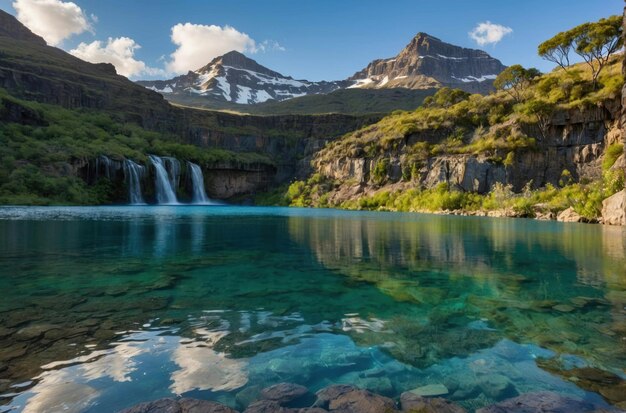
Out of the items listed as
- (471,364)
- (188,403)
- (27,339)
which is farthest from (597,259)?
(27,339)

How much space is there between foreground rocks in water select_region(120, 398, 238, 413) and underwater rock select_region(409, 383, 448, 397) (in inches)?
88.2

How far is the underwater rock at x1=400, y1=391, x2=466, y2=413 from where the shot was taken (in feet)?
14.0

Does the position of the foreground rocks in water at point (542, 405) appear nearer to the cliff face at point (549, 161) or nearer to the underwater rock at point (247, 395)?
the underwater rock at point (247, 395)

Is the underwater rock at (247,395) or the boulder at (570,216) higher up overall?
the boulder at (570,216)

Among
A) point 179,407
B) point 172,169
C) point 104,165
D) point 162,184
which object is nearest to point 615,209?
point 179,407

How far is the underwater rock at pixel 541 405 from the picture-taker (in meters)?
4.27

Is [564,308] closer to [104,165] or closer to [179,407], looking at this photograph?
[179,407]

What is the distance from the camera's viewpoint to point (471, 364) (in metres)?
5.64

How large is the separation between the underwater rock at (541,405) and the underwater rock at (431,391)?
1.81 feet

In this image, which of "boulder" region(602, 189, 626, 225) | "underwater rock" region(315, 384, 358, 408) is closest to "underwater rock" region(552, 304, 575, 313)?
"underwater rock" region(315, 384, 358, 408)

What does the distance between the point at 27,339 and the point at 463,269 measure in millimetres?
12307

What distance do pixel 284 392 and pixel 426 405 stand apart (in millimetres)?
1657

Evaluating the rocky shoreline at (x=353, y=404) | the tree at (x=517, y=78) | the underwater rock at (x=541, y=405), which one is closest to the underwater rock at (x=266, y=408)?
the rocky shoreline at (x=353, y=404)

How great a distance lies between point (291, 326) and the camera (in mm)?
7266
